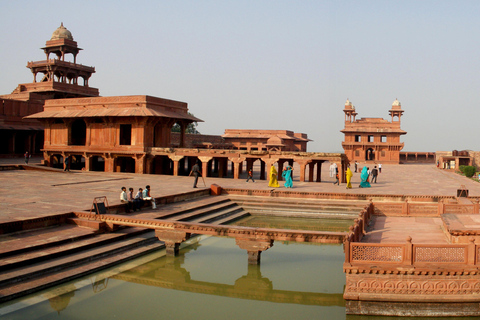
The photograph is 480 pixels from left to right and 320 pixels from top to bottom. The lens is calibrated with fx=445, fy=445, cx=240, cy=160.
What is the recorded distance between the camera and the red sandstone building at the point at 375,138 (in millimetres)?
55031

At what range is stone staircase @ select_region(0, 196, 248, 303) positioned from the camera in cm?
834

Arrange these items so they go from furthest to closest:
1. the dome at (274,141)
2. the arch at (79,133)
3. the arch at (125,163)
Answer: the dome at (274,141), the arch at (79,133), the arch at (125,163)

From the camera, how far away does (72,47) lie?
42500mm

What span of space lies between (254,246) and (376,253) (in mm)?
3074

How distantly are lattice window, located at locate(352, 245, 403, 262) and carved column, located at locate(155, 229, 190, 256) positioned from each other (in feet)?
14.5

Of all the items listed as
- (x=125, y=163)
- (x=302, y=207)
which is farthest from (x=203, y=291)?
(x=125, y=163)

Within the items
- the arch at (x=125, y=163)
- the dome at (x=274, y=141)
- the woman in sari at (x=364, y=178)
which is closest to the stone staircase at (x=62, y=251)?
the woman in sari at (x=364, y=178)

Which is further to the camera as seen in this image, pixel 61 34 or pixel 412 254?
pixel 61 34

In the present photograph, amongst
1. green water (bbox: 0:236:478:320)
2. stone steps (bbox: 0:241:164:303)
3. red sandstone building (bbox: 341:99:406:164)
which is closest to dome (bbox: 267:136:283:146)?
red sandstone building (bbox: 341:99:406:164)

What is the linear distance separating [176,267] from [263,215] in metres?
6.97

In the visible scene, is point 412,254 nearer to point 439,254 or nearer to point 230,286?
point 439,254

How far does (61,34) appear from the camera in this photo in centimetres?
4241

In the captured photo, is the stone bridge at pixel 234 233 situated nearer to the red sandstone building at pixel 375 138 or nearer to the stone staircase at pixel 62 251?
the stone staircase at pixel 62 251

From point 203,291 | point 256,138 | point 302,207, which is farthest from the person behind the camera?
point 256,138
